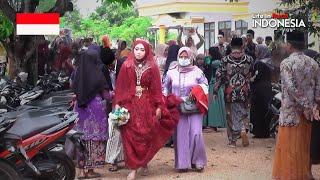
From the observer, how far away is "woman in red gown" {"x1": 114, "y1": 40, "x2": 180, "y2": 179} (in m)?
7.02

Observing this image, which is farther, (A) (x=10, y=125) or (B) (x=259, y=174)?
(B) (x=259, y=174)

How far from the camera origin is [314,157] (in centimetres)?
653

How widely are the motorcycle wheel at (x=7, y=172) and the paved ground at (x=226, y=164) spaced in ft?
5.88

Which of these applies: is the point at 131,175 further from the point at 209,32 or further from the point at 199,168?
the point at 209,32

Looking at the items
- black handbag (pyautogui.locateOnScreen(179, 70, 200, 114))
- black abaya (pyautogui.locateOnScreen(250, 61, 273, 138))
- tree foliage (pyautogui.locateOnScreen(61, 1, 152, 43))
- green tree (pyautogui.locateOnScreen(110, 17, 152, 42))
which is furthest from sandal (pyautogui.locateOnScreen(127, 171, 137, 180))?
tree foliage (pyautogui.locateOnScreen(61, 1, 152, 43))

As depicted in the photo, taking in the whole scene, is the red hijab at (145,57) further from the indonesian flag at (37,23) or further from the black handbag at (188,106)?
the indonesian flag at (37,23)

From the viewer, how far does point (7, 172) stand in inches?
226

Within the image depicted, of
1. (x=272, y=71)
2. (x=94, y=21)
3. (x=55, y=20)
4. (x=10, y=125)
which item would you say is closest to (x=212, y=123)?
(x=272, y=71)

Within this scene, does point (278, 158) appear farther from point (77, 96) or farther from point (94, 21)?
point (94, 21)

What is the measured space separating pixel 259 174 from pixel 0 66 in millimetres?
8957

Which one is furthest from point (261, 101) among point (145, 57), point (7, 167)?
point (7, 167)

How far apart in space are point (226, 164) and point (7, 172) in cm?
333

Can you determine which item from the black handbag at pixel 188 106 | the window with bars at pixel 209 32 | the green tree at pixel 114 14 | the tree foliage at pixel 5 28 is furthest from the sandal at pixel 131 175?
the green tree at pixel 114 14

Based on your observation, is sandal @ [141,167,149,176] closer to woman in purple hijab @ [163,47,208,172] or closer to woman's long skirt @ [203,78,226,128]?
woman in purple hijab @ [163,47,208,172]
